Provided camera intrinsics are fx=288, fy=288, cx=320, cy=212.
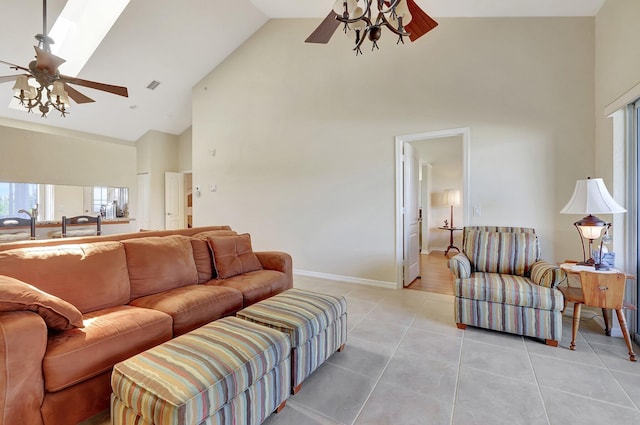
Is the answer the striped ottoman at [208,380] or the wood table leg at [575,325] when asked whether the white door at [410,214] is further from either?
the striped ottoman at [208,380]

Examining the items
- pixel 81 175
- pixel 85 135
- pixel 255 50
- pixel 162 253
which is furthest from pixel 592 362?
pixel 85 135

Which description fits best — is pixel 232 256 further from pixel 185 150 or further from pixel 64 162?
pixel 185 150

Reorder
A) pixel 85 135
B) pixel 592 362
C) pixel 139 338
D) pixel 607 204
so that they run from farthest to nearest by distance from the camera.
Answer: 1. pixel 85 135
2. pixel 607 204
3. pixel 592 362
4. pixel 139 338

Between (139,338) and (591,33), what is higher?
(591,33)

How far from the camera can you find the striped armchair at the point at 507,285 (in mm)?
2270

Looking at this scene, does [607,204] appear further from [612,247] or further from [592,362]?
[592,362]

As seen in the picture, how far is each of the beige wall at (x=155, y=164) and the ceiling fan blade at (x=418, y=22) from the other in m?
6.70

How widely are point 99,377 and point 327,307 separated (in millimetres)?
1327

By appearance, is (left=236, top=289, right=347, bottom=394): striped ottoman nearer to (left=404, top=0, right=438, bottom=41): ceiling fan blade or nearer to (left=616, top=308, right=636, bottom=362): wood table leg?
(left=616, top=308, right=636, bottom=362): wood table leg

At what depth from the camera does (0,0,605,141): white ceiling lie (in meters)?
3.23

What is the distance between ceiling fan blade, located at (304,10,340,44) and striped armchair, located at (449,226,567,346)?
2195 millimetres

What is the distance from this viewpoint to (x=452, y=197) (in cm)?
643

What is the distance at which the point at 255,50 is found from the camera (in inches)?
194

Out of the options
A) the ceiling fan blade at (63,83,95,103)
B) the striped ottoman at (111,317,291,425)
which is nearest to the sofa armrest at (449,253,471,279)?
the striped ottoman at (111,317,291,425)
